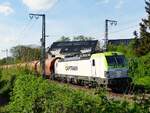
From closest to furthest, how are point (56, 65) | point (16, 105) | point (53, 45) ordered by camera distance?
point (16, 105)
point (56, 65)
point (53, 45)

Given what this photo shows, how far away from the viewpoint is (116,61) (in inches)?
1291

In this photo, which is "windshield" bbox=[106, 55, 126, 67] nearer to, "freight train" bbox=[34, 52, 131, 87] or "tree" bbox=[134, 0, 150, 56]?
"freight train" bbox=[34, 52, 131, 87]

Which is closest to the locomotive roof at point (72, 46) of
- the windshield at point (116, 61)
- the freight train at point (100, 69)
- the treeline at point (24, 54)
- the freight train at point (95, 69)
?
the treeline at point (24, 54)

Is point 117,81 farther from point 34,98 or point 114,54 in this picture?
point 34,98

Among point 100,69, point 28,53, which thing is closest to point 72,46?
point 28,53

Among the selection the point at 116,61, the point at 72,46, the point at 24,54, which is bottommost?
the point at 116,61

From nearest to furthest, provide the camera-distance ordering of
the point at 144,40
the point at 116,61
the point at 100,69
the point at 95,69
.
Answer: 1. the point at 116,61
2. the point at 100,69
3. the point at 95,69
4. the point at 144,40

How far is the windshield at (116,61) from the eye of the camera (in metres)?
32.5

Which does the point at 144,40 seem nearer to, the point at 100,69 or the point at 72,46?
the point at 100,69

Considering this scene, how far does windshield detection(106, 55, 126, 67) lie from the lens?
3250cm

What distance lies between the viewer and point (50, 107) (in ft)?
30.6

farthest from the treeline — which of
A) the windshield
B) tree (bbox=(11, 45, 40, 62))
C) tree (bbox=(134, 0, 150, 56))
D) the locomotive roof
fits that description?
the windshield

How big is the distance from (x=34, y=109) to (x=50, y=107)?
1940 mm

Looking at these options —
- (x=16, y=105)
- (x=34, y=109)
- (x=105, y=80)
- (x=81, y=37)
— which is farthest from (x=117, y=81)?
(x=81, y=37)
